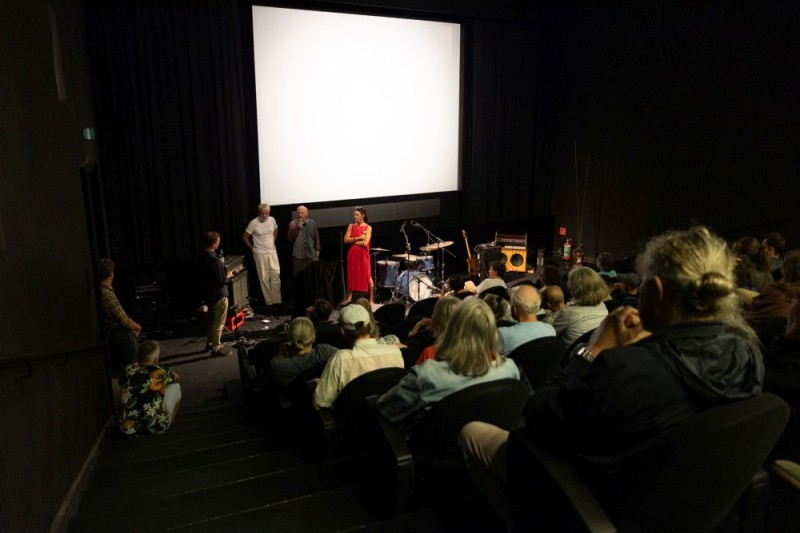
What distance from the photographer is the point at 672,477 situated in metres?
1.44

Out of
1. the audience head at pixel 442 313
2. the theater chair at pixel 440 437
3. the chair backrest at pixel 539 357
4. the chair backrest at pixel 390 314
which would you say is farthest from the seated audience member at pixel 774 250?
the theater chair at pixel 440 437

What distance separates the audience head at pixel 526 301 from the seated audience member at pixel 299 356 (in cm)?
117

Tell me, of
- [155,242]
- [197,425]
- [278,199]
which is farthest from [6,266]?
[278,199]

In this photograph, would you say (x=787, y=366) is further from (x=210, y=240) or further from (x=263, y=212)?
(x=263, y=212)

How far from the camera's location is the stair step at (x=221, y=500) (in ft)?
7.95

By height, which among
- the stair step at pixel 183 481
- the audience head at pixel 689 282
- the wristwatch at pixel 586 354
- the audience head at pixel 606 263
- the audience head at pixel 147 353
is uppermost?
the audience head at pixel 689 282

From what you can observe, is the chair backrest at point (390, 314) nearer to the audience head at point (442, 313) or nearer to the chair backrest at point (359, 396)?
the audience head at point (442, 313)

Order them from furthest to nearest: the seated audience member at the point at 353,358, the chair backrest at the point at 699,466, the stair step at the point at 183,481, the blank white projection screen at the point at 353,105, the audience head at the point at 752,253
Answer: the blank white projection screen at the point at 353,105
the audience head at the point at 752,253
the seated audience member at the point at 353,358
the stair step at the point at 183,481
the chair backrest at the point at 699,466

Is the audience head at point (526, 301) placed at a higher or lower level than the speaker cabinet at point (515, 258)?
higher

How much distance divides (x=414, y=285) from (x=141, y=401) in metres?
5.00

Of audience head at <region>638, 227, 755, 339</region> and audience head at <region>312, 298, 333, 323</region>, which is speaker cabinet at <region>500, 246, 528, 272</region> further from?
audience head at <region>638, 227, 755, 339</region>

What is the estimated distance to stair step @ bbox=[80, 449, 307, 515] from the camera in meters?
2.76

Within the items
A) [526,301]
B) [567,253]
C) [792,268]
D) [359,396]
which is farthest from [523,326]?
[567,253]

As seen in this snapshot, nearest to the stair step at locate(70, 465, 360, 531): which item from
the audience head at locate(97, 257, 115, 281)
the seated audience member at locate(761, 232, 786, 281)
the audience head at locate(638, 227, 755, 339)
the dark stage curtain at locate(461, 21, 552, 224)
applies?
the audience head at locate(638, 227, 755, 339)
